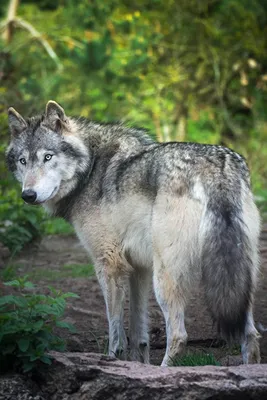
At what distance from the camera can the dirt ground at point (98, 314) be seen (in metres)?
5.36

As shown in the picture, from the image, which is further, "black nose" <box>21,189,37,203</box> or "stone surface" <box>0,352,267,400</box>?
"black nose" <box>21,189,37,203</box>

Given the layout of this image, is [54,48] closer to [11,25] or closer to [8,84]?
[11,25]

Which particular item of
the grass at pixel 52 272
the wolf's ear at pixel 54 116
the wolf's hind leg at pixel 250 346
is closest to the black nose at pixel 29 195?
the wolf's ear at pixel 54 116

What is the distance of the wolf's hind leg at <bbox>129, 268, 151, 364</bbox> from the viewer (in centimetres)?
530

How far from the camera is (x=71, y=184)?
18.2ft

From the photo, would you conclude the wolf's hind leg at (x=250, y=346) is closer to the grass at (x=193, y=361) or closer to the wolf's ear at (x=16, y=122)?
the grass at (x=193, y=361)

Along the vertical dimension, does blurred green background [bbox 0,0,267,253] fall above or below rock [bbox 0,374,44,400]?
above

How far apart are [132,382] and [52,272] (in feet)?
12.3

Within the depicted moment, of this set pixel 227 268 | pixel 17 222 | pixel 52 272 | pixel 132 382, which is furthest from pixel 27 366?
pixel 17 222

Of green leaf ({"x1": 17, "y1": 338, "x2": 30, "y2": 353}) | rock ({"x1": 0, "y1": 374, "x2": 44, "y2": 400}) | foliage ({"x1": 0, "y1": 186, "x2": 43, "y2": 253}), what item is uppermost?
foliage ({"x1": 0, "y1": 186, "x2": 43, "y2": 253})

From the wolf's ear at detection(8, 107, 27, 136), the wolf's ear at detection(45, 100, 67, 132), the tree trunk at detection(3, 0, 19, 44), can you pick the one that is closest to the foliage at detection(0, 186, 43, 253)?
the wolf's ear at detection(8, 107, 27, 136)

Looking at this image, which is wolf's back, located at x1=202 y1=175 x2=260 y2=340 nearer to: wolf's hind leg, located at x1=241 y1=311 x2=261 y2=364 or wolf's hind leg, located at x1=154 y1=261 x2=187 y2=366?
wolf's hind leg, located at x1=241 y1=311 x2=261 y2=364

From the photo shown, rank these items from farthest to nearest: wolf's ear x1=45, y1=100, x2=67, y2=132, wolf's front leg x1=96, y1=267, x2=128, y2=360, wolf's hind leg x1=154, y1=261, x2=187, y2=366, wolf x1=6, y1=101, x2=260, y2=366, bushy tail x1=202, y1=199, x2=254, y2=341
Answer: wolf's ear x1=45, y1=100, x2=67, y2=132 < wolf's front leg x1=96, y1=267, x2=128, y2=360 < wolf's hind leg x1=154, y1=261, x2=187, y2=366 < wolf x1=6, y1=101, x2=260, y2=366 < bushy tail x1=202, y1=199, x2=254, y2=341

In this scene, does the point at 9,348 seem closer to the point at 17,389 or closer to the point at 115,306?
the point at 17,389
